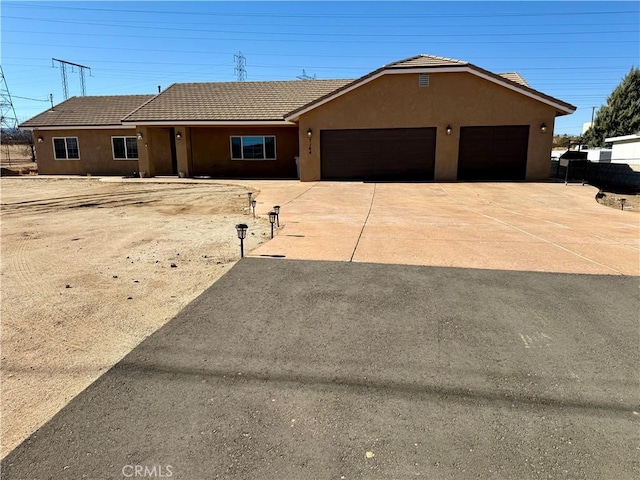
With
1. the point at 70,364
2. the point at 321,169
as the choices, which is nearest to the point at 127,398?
the point at 70,364

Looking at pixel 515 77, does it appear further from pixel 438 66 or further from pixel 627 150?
pixel 627 150

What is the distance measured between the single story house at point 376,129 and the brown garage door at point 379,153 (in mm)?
46

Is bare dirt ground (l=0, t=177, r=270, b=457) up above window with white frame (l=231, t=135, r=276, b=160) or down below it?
below

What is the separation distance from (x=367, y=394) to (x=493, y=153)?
59.3 ft

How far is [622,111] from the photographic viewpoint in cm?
4519

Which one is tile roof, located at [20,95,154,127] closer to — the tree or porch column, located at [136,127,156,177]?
porch column, located at [136,127,156,177]

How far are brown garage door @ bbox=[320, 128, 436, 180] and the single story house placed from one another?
0.05 m

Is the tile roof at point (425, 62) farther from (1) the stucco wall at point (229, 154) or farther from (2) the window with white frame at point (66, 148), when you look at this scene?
(2) the window with white frame at point (66, 148)

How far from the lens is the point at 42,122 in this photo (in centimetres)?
2503

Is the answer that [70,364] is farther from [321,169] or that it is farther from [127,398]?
[321,169]

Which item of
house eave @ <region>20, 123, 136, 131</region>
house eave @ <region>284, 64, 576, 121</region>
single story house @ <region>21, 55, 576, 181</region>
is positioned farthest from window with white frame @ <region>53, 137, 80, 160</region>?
house eave @ <region>284, 64, 576, 121</region>

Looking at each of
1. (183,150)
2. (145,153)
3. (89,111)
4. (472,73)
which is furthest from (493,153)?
(89,111)

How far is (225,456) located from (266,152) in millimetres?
20948

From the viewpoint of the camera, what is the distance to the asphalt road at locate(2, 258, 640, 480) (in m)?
2.60
